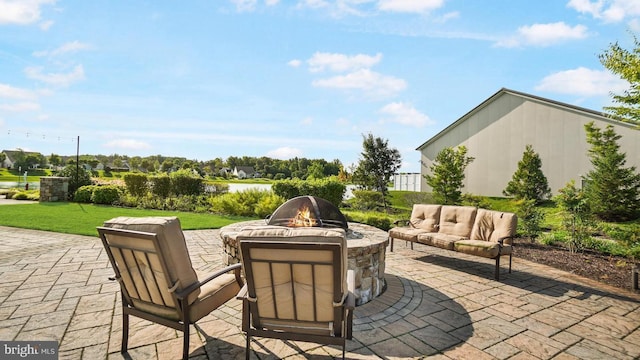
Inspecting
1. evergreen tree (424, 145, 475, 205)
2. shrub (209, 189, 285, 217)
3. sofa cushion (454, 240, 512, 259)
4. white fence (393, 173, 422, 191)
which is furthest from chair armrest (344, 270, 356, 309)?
white fence (393, 173, 422, 191)

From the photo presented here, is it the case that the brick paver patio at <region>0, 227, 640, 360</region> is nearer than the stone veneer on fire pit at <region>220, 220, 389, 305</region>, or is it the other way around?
the brick paver patio at <region>0, 227, 640, 360</region>

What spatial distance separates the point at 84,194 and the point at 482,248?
1734 centimetres

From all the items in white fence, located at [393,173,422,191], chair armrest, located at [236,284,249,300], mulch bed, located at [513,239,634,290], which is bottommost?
mulch bed, located at [513,239,634,290]

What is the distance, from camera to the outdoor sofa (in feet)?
17.2

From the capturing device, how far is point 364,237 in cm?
474

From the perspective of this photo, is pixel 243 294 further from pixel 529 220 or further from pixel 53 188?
pixel 53 188

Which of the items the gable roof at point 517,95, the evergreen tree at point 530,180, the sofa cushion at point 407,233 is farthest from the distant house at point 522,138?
the sofa cushion at point 407,233

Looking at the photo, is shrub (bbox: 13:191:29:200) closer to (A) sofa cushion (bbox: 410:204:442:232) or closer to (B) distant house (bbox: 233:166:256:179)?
(A) sofa cushion (bbox: 410:204:442:232)

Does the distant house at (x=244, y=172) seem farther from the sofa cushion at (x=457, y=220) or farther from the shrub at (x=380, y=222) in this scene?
the sofa cushion at (x=457, y=220)

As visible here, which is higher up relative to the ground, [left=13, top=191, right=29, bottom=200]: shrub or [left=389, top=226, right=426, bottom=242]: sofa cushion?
[left=389, top=226, right=426, bottom=242]: sofa cushion

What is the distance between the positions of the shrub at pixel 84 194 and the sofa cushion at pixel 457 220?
52.9 ft

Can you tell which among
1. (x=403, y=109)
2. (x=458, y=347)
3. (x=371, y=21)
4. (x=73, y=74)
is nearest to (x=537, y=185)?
(x=403, y=109)

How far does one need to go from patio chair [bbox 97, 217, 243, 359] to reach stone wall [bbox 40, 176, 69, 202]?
16.7 metres

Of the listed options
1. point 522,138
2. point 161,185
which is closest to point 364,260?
point 161,185
